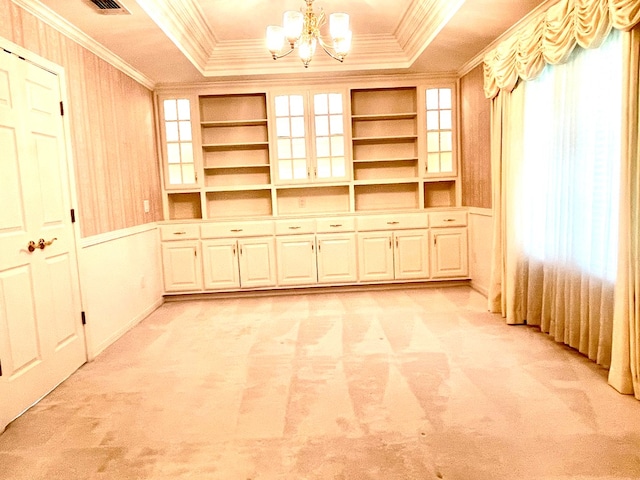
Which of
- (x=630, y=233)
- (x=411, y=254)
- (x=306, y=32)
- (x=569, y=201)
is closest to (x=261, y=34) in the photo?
(x=306, y=32)

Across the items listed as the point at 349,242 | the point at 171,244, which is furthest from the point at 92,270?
the point at 349,242

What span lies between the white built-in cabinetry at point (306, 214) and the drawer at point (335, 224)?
0.01 meters

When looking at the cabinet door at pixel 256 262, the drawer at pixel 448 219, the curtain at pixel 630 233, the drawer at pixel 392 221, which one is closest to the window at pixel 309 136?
the drawer at pixel 392 221

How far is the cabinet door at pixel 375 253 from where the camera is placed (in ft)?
16.9

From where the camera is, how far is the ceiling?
10.8ft

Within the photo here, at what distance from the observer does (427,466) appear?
1.89 m

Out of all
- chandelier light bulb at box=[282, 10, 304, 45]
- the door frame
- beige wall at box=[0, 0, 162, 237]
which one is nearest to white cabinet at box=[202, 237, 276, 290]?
beige wall at box=[0, 0, 162, 237]

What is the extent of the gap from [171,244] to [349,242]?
79.9 inches

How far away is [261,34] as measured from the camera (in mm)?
4469

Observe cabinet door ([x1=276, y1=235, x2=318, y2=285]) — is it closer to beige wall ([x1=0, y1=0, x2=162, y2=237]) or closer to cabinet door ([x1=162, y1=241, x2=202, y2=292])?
cabinet door ([x1=162, y1=241, x2=202, y2=292])

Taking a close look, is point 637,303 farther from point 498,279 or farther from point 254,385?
point 254,385

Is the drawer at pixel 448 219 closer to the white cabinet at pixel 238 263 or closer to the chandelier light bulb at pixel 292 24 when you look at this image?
the white cabinet at pixel 238 263

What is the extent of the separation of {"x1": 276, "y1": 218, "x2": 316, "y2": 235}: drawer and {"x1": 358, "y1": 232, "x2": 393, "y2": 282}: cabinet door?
22.9 inches

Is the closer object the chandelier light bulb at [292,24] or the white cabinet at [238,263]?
the chandelier light bulb at [292,24]
